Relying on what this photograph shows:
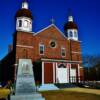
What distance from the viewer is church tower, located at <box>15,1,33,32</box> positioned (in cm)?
3242

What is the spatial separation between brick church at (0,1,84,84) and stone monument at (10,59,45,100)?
1621 centimetres

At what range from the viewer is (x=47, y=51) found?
33438 mm

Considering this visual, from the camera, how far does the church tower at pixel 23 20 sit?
106 ft

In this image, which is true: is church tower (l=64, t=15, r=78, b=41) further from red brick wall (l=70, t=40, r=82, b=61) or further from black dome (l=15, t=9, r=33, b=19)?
black dome (l=15, t=9, r=33, b=19)

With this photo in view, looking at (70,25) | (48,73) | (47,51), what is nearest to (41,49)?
(47,51)

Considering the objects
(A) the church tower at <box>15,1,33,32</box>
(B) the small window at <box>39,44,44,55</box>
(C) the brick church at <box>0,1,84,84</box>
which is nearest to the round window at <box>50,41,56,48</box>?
(C) the brick church at <box>0,1,84,84</box>

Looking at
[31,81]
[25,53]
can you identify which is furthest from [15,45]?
[31,81]

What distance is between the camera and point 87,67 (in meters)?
59.6

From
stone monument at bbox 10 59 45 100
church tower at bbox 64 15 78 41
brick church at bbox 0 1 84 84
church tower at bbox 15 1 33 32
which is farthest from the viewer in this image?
church tower at bbox 64 15 78 41

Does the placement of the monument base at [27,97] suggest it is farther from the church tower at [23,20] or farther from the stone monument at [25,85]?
the church tower at [23,20]

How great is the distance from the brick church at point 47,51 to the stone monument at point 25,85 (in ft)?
53.2

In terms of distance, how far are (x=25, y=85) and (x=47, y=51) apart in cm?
2019

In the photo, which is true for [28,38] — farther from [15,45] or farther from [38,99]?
[38,99]

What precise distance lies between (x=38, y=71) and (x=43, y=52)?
3.36 metres
